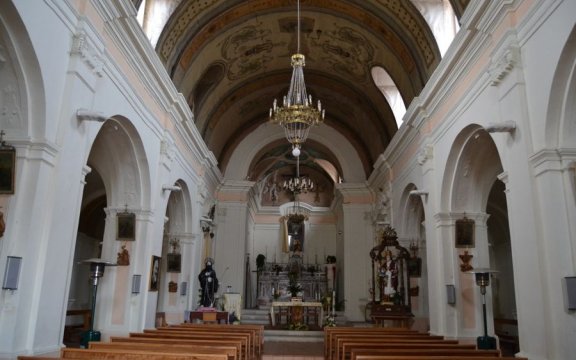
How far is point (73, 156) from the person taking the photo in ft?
20.1

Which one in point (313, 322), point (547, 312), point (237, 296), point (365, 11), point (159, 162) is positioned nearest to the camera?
point (547, 312)

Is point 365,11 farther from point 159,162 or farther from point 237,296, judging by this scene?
point 237,296

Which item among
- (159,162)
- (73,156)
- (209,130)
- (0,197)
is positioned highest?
(209,130)

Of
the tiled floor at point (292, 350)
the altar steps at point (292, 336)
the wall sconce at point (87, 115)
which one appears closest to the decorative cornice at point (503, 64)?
the wall sconce at point (87, 115)

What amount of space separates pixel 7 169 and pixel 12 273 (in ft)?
3.60

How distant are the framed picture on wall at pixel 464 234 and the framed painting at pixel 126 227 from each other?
19.5 ft

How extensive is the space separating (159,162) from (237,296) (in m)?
6.07

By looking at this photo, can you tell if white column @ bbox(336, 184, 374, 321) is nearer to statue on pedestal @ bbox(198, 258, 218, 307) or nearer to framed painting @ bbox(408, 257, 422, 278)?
framed painting @ bbox(408, 257, 422, 278)

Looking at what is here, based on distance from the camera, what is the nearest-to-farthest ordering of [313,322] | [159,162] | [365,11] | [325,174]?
[159,162], [365,11], [313,322], [325,174]

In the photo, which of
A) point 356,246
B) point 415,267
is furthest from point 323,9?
point 356,246

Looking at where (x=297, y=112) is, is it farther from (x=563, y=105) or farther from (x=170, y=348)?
(x=170, y=348)

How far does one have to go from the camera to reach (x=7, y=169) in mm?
5168

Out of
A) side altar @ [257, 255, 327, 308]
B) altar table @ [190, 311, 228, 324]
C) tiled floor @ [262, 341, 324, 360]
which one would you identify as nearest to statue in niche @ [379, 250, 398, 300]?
tiled floor @ [262, 341, 324, 360]

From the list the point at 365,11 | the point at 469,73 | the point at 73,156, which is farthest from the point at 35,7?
the point at 365,11
